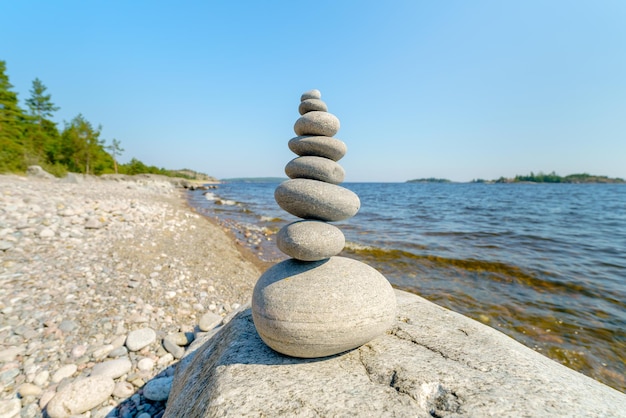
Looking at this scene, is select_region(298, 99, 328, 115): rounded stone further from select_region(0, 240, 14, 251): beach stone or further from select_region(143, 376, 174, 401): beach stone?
select_region(0, 240, 14, 251): beach stone

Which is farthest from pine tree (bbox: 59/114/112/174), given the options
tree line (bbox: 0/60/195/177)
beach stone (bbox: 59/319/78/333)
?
beach stone (bbox: 59/319/78/333)

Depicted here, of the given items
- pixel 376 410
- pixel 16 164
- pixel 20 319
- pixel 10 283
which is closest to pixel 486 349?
pixel 376 410

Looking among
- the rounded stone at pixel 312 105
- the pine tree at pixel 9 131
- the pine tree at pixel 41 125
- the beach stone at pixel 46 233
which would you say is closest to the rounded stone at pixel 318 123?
the rounded stone at pixel 312 105

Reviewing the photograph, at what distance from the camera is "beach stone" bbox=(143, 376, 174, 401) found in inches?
128

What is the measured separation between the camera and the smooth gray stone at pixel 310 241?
9.73ft


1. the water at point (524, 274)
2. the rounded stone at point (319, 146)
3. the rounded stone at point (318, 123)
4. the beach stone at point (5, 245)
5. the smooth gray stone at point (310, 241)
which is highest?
the rounded stone at point (318, 123)

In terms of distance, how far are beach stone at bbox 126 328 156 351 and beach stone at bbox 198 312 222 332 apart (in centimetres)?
75

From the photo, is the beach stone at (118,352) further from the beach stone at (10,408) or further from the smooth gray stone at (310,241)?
the smooth gray stone at (310,241)

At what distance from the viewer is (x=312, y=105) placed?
3617mm

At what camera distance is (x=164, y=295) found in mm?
5512

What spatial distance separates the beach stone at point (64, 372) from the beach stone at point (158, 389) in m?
1.08

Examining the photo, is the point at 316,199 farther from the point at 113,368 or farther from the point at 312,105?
the point at 113,368

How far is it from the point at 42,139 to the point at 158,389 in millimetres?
45565

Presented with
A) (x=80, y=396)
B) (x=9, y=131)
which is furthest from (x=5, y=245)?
(x=9, y=131)
